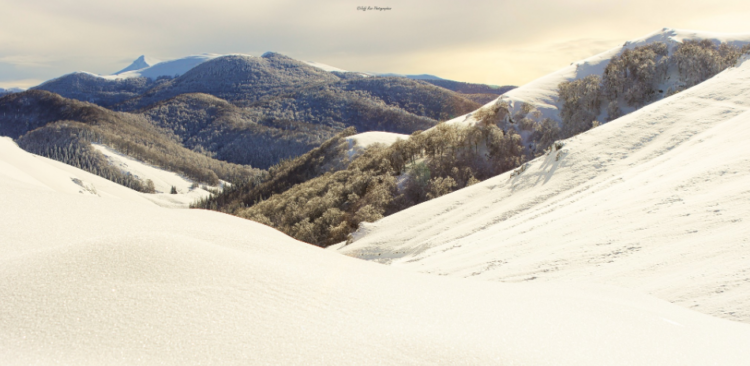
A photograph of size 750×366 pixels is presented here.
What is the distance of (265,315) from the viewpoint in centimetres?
315

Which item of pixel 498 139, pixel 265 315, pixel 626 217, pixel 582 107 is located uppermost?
pixel 582 107

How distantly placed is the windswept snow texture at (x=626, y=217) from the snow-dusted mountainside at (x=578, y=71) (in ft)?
53.0

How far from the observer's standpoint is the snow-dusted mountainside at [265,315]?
273 centimetres

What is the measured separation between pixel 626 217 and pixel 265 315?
1019cm

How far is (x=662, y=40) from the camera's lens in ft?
138

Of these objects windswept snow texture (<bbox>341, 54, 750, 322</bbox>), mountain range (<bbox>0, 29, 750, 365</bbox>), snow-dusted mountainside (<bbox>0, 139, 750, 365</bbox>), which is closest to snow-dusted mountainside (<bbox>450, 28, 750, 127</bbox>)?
windswept snow texture (<bbox>341, 54, 750, 322</bbox>)

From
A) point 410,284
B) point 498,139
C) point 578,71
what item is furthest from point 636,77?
point 410,284

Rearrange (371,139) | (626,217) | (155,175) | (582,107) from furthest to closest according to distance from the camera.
→ 1. (155,175)
2. (371,139)
3. (582,107)
4. (626,217)

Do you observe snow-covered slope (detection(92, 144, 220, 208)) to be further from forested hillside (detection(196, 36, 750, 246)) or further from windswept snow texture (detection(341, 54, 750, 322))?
windswept snow texture (detection(341, 54, 750, 322))

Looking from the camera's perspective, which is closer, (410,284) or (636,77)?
(410,284)

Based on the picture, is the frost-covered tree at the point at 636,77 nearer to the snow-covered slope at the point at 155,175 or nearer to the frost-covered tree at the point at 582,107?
the frost-covered tree at the point at 582,107

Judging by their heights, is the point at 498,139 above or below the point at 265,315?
above

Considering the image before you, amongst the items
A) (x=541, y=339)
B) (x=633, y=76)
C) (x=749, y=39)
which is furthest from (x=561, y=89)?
(x=541, y=339)

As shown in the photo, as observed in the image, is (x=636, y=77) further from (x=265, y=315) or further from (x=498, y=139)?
(x=265, y=315)
